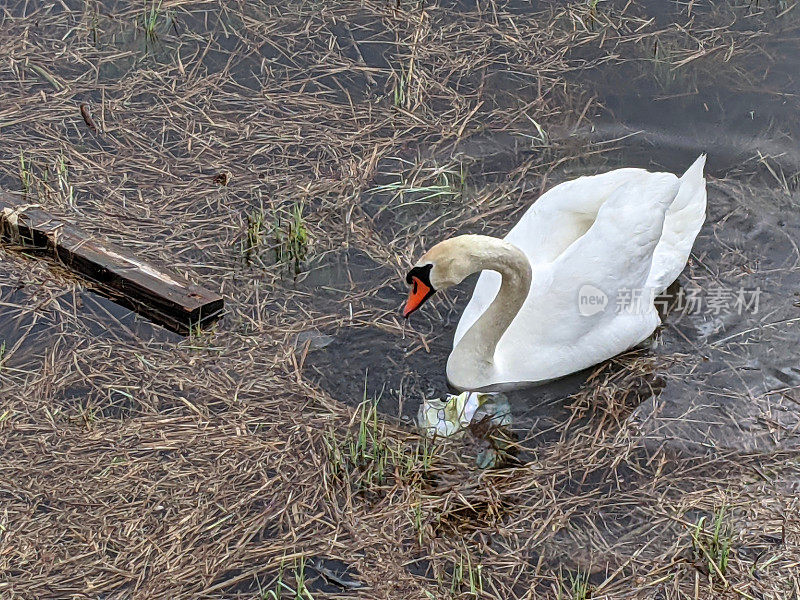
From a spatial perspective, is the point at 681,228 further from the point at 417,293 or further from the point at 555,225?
the point at 417,293

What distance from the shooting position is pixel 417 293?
214 inches

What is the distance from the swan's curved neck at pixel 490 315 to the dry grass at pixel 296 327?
389mm

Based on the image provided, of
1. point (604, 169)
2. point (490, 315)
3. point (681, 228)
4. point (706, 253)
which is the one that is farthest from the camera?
point (604, 169)

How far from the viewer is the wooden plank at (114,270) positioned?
6.18m

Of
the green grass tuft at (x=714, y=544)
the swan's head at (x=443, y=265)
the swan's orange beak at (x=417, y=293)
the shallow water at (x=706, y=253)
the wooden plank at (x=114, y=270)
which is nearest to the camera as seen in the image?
the green grass tuft at (x=714, y=544)

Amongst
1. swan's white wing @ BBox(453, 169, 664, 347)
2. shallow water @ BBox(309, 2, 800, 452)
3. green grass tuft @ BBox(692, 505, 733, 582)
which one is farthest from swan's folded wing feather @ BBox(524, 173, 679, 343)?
green grass tuft @ BBox(692, 505, 733, 582)

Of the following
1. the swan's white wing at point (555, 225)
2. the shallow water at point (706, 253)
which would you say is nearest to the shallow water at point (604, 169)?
the shallow water at point (706, 253)

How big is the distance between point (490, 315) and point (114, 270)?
2.14 metres

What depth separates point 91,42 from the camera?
8.31 meters

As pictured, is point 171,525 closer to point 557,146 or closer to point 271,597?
point 271,597

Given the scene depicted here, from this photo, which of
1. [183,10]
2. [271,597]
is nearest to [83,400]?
[271,597]

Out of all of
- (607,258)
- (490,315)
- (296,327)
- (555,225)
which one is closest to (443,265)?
(490,315)

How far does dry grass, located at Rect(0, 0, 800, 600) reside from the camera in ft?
16.7

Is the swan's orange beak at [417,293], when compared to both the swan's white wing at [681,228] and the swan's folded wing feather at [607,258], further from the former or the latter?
the swan's white wing at [681,228]
